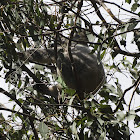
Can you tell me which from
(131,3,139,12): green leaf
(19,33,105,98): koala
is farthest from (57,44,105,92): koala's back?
(131,3,139,12): green leaf

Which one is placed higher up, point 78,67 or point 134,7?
point 78,67

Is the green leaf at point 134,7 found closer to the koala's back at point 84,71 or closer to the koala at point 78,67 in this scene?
the koala at point 78,67

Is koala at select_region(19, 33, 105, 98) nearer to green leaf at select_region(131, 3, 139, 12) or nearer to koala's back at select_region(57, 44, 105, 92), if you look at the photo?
koala's back at select_region(57, 44, 105, 92)

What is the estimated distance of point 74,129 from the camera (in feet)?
6.91

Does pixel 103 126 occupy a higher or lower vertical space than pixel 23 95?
lower

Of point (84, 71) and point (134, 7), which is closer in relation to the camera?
point (134, 7)

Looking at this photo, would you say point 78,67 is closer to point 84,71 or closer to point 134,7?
point 84,71

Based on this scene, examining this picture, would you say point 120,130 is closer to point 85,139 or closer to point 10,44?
point 85,139

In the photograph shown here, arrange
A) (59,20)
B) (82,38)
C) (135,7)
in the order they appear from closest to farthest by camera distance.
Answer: (135,7) → (59,20) → (82,38)

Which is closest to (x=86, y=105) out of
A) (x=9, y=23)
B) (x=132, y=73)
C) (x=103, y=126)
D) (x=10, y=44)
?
(x=103, y=126)

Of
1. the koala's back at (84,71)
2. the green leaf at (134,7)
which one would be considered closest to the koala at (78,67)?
the koala's back at (84,71)

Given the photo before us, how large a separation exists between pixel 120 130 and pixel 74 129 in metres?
0.27

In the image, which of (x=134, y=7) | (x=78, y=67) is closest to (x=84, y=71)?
(x=78, y=67)

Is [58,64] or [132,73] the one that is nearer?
[132,73]
